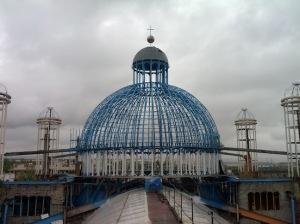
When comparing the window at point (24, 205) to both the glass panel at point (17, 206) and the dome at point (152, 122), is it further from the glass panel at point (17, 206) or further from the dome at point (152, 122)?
the dome at point (152, 122)

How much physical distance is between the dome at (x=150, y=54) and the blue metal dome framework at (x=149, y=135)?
319 centimetres

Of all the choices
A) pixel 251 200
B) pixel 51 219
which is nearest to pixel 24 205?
pixel 51 219

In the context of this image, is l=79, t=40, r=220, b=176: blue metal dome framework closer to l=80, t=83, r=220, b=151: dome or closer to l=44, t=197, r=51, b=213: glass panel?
l=80, t=83, r=220, b=151: dome

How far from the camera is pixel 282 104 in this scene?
4250cm

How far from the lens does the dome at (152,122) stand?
120ft

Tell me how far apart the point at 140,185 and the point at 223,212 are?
943cm

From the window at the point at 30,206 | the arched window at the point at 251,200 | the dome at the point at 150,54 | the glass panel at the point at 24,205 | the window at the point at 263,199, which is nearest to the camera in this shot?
the window at the point at 30,206

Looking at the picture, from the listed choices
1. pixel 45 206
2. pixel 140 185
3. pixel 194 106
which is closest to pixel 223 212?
pixel 140 185

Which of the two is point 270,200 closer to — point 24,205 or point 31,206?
point 31,206

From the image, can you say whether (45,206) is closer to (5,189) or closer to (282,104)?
(5,189)

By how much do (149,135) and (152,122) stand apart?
1.38 metres

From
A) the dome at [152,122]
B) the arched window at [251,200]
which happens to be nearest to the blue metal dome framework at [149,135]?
the dome at [152,122]

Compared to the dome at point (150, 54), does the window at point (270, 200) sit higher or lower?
lower

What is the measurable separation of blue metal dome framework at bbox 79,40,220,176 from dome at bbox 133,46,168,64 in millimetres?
3195
